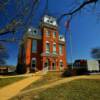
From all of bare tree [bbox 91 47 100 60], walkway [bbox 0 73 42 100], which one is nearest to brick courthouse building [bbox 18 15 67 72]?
walkway [bbox 0 73 42 100]

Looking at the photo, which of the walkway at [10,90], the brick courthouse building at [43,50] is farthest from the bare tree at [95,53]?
the walkway at [10,90]

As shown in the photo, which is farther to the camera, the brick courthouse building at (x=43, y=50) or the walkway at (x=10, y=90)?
the brick courthouse building at (x=43, y=50)

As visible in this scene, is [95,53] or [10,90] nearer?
[10,90]

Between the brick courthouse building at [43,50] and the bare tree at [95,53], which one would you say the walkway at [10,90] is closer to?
the brick courthouse building at [43,50]

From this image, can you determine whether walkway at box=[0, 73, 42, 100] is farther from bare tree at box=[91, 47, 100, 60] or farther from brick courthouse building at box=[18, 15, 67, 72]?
bare tree at box=[91, 47, 100, 60]

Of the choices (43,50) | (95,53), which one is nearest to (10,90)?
(43,50)

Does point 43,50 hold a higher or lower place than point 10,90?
higher

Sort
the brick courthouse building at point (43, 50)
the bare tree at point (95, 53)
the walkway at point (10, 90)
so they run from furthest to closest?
the bare tree at point (95, 53), the brick courthouse building at point (43, 50), the walkway at point (10, 90)

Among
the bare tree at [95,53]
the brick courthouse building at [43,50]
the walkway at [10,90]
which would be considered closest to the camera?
the walkway at [10,90]

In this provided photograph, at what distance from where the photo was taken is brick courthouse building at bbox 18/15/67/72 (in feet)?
109

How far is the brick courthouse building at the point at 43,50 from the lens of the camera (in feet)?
109

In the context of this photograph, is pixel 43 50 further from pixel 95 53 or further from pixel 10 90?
pixel 95 53

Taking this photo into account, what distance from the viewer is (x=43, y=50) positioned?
33.9 meters

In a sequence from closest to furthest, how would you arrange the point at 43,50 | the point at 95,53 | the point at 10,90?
1. the point at 10,90
2. the point at 43,50
3. the point at 95,53
